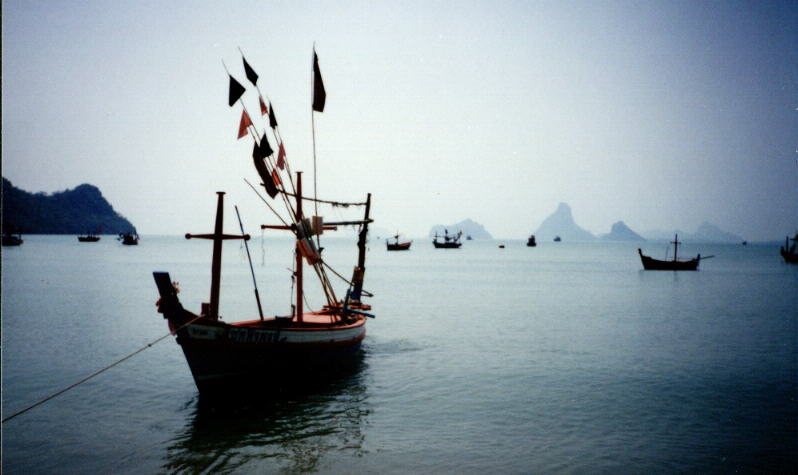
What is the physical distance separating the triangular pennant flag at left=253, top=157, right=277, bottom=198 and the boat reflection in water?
20.6 feet

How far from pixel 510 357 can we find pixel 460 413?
323 inches

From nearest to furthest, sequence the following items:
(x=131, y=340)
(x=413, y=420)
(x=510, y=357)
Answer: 1. (x=413, y=420)
2. (x=510, y=357)
3. (x=131, y=340)

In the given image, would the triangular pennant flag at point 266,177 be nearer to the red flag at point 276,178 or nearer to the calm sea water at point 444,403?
the red flag at point 276,178

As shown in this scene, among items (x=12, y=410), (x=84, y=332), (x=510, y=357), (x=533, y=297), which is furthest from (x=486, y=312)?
(x=12, y=410)

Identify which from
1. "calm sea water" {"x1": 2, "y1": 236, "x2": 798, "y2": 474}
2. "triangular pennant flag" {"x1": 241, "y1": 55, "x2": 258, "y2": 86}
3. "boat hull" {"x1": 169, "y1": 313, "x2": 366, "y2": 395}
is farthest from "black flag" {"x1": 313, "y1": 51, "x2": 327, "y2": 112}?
"calm sea water" {"x1": 2, "y1": 236, "x2": 798, "y2": 474}

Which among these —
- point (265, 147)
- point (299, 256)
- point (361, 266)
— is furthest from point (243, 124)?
point (361, 266)

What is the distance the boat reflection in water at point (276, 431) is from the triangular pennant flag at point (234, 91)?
28.4ft

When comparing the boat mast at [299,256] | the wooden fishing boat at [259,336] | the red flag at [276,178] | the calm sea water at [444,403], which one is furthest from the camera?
the boat mast at [299,256]

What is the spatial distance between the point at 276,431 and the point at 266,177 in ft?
24.7

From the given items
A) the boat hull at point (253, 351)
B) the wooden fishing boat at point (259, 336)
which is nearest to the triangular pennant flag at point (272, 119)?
the wooden fishing boat at point (259, 336)

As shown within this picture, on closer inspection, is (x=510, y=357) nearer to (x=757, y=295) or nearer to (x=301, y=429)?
(x=301, y=429)

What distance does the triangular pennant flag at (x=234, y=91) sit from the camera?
13641 mm

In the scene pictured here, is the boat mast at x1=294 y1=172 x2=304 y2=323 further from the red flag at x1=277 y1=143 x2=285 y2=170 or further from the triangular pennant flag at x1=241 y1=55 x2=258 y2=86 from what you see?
the triangular pennant flag at x1=241 y1=55 x2=258 y2=86

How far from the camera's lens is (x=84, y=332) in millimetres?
26469
